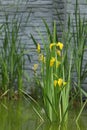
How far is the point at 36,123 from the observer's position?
4.84m

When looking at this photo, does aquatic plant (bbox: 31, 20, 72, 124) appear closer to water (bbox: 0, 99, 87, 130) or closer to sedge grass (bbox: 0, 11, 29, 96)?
water (bbox: 0, 99, 87, 130)

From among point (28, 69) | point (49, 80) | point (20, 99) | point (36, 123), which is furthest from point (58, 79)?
point (28, 69)

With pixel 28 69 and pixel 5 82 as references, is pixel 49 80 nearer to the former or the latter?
pixel 5 82

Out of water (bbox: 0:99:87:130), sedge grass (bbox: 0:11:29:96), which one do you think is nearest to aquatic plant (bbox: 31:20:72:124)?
water (bbox: 0:99:87:130)

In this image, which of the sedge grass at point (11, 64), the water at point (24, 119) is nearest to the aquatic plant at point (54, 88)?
the water at point (24, 119)

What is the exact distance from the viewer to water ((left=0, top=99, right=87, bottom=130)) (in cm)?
469

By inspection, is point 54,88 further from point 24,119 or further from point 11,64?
point 11,64

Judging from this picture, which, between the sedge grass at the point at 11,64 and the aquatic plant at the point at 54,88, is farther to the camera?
the sedge grass at the point at 11,64

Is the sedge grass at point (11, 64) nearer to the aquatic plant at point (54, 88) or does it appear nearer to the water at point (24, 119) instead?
the water at point (24, 119)

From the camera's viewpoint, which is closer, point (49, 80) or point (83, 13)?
point (49, 80)

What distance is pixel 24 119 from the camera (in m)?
5.10

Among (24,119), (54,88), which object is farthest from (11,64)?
(54,88)

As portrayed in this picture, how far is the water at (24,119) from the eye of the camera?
4.69m

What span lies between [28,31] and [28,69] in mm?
592
